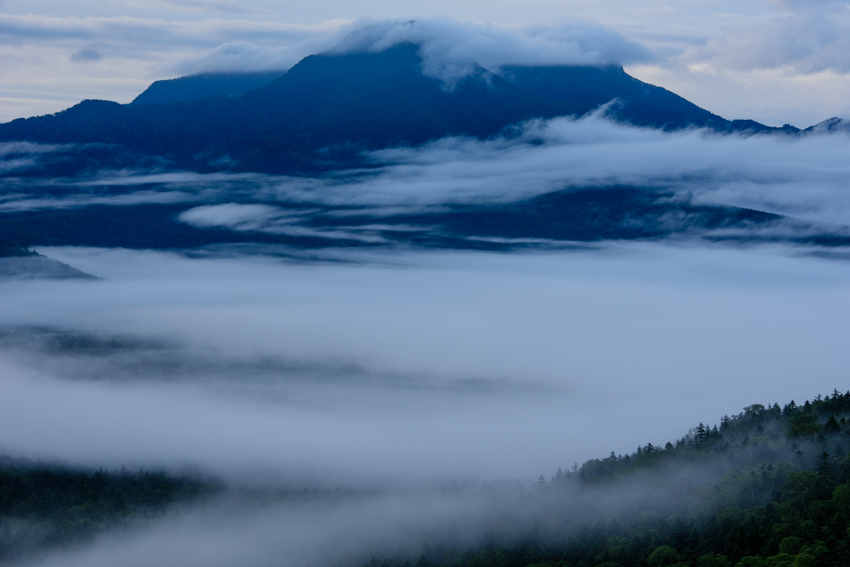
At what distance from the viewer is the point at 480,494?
126812 mm

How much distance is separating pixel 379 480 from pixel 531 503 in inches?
2270

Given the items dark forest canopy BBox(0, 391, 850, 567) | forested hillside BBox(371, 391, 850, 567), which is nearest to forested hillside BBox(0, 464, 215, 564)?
dark forest canopy BBox(0, 391, 850, 567)

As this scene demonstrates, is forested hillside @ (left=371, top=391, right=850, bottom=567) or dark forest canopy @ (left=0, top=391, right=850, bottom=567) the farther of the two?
dark forest canopy @ (left=0, top=391, right=850, bottom=567)

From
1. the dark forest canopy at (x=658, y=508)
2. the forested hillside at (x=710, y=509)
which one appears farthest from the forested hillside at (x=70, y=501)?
the forested hillside at (x=710, y=509)

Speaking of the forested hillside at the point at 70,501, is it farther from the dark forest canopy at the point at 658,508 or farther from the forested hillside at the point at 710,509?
the forested hillside at the point at 710,509

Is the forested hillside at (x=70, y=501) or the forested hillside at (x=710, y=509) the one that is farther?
the forested hillside at (x=70, y=501)

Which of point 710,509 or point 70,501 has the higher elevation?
point 710,509

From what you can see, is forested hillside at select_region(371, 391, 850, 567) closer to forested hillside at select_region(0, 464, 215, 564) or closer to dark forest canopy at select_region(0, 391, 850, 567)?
dark forest canopy at select_region(0, 391, 850, 567)

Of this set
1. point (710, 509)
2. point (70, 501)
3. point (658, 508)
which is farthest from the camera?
point (70, 501)

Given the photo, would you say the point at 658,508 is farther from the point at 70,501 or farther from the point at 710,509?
the point at 70,501

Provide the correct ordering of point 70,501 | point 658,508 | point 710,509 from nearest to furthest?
point 710,509 < point 658,508 < point 70,501

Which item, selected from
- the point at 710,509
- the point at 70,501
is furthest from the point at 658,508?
the point at 70,501

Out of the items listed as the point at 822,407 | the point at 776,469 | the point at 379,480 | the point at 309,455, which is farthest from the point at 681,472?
the point at 309,455

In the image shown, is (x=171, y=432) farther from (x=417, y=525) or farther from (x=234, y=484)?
(x=417, y=525)
